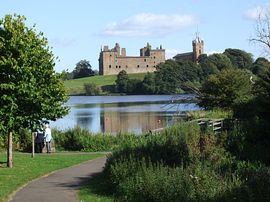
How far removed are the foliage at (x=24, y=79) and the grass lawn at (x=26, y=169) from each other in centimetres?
160

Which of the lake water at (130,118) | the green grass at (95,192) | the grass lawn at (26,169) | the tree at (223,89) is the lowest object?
the green grass at (95,192)

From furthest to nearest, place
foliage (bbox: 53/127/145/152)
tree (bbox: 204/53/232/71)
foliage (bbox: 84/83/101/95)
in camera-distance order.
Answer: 1. foliage (bbox: 84/83/101/95)
2. tree (bbox: 204/53/232/71)
3. foliage (bbox: 53/127/145/152)

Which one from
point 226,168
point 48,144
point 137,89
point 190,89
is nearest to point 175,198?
point 226,168

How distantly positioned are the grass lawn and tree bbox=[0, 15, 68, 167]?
40.5 inches

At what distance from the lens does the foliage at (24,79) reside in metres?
19.5

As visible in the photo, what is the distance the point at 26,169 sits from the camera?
1948 cm

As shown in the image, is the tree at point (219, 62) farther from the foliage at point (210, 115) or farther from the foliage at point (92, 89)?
the foliage at point (92, 89)

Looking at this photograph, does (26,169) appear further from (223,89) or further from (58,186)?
Result: (223,89)

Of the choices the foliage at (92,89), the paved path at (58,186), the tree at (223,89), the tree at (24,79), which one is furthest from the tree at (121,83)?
the paved path at (58,186)

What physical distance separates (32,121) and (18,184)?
5.24m

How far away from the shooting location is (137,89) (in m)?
151

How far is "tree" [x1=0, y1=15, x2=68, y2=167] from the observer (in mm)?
19469

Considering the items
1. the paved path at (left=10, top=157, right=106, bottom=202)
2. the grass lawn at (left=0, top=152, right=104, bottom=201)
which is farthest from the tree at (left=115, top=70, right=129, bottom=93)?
the paved path at (left=10, top=157, right=106, bottom=202)

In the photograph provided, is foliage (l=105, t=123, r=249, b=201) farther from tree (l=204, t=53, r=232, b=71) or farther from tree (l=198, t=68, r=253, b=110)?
tree (l=204, t=53, r=232, b=71)
